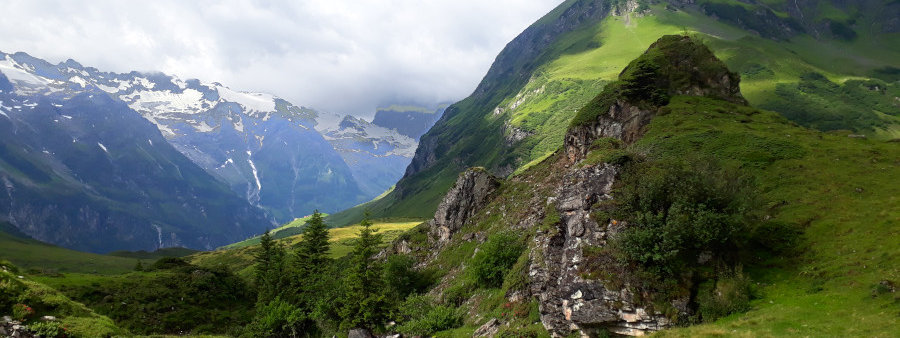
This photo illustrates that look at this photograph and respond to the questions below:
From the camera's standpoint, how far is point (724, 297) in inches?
952

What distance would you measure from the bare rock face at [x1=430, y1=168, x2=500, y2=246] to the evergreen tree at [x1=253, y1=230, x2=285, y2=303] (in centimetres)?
2553

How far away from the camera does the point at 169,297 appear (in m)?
64.1

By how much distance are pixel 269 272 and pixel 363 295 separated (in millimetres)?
24828

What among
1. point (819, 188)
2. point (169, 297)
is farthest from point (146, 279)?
point (819, 188)

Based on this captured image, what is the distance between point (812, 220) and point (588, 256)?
19.5m

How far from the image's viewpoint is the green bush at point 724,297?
23703mm

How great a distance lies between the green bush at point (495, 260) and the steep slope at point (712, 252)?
22 cm

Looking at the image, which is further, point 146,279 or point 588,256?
point 146,279

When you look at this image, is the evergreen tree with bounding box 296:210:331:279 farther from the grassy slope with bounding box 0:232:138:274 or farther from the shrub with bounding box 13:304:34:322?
the grassy slope with bounding box 0:232:138:274

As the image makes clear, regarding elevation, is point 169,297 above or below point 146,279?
below

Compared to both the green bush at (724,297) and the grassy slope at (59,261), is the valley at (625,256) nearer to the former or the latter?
the green bush at (724,297)

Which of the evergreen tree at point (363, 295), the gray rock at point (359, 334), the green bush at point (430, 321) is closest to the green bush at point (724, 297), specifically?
the green bush at point (430, 321)

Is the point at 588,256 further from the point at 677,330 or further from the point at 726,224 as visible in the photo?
the point at 726,224

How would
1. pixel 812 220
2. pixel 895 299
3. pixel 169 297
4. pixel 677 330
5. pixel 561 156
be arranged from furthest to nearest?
pixel 561 156 → pixel 169 297 → pixel 812 220 → pixel 677 330 → pixel 895 299
